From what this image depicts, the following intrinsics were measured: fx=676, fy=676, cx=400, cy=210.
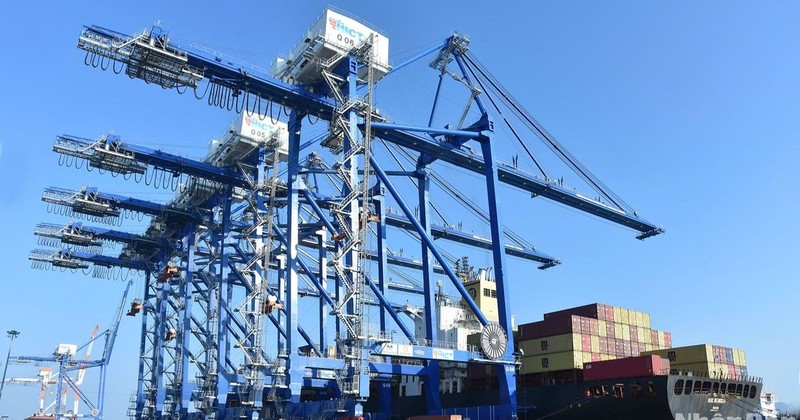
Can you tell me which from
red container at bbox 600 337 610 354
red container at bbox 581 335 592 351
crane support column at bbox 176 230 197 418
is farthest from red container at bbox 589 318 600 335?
crane support column at bbox 176 230 197 418

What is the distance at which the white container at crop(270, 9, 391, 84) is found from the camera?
32.8 meters

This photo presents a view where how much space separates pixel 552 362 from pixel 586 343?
1973mm

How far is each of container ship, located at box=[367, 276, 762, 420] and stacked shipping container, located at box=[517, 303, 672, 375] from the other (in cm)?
5

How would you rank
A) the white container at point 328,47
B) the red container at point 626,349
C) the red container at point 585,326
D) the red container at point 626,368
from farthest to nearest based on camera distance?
the red container at point 626,349 < the red container at point 585,326 < the white container at point 328,47 < the red container at point 626,368

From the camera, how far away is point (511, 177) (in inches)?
1593

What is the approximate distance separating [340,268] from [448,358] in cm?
642

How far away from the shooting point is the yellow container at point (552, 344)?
33594 mm

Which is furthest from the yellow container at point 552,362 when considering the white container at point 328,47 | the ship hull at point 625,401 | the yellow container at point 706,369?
the white container at point 328,47

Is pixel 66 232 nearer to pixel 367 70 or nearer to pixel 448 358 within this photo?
pixel 367 70

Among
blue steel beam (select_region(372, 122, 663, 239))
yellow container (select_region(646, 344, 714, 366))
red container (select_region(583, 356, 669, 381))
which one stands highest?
blue steel beam (select_region(372, 122, 663, 239))

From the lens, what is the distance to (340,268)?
99.7 ft

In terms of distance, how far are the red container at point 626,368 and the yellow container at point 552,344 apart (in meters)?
1.71

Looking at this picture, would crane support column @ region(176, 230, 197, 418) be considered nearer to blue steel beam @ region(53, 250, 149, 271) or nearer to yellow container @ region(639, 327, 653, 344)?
blue steel beam @ region(53, 250, 149, 271)

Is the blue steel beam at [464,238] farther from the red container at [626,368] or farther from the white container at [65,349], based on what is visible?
the white container at [65,349]
